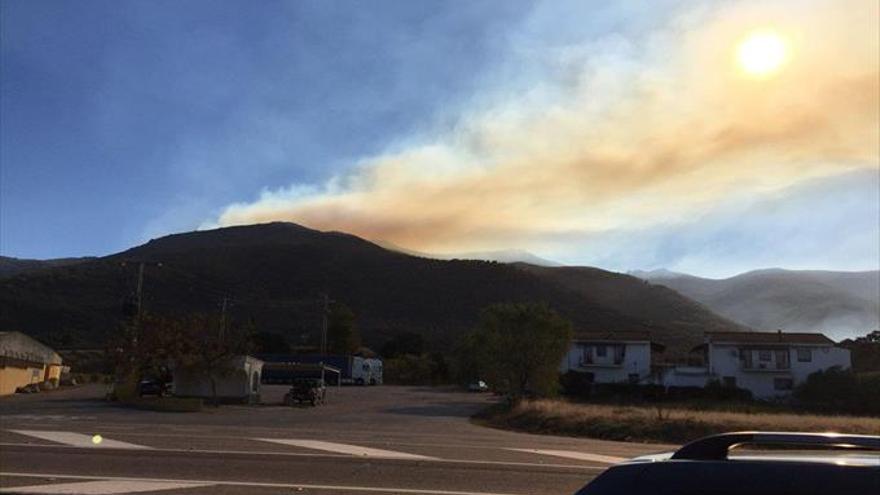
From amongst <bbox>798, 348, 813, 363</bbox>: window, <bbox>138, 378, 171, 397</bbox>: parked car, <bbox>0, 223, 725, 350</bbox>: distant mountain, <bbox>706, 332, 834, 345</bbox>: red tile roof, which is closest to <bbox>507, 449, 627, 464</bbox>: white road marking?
<bbox>138, 378, 171, 397</bbox>: parked car

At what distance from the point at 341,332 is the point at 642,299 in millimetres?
88443

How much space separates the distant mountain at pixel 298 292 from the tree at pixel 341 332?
1025cm

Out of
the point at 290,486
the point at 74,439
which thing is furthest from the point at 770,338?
the point at 290,486

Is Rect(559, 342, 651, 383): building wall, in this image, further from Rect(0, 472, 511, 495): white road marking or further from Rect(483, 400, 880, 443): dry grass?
Rect(0, 472, 511, 495): white road marking

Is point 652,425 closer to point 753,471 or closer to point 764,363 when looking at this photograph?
point 753,471

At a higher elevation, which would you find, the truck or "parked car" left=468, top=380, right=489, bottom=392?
the truck

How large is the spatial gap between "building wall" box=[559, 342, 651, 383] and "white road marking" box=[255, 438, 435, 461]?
65.8 metres

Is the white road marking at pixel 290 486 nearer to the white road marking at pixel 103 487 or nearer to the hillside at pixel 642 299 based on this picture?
the white road marking at pixel 103 487

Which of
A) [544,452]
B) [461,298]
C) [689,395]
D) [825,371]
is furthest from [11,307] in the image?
[544,452]

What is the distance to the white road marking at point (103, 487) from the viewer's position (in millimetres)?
10969

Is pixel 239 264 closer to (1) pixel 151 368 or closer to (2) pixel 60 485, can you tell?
(1) pixel 151 368

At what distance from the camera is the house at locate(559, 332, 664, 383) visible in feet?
274

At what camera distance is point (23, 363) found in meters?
60.8

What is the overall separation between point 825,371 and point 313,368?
47089 mm
